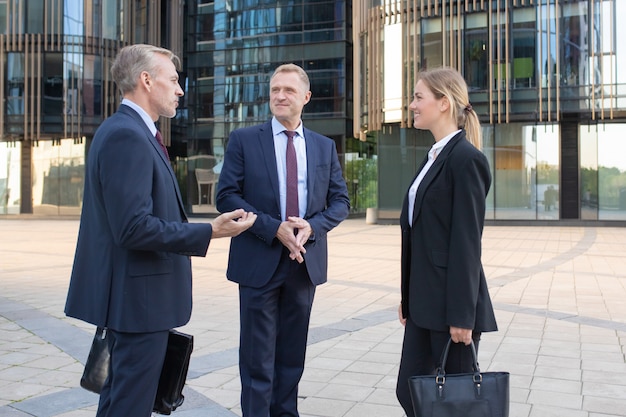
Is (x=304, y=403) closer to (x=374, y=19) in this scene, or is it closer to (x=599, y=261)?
(x=599, y=261)

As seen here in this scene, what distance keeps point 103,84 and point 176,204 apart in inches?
1229

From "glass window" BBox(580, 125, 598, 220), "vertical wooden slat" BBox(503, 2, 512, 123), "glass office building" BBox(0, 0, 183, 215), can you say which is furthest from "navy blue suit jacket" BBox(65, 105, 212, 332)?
"glass office building" BBox(0, 0, 183, 215)

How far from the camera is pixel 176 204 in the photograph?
2.61m

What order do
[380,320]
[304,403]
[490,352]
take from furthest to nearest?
[380,320] → [490,352] → [304,403]

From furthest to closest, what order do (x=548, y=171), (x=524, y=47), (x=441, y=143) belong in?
(x=548, y=171)
(x=524, y=47)
(x=441, y=143)

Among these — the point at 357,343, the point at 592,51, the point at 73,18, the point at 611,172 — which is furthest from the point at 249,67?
the point at 357,343

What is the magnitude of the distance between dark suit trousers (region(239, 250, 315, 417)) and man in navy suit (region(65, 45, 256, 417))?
76 centimetres

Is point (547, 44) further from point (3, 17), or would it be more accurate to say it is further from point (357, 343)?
point (3, 17)

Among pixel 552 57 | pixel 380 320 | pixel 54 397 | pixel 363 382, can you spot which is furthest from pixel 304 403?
pixel 552 57

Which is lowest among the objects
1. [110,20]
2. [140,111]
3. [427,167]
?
[427,167]

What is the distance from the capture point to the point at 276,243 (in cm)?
326

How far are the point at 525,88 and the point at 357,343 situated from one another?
2036cm

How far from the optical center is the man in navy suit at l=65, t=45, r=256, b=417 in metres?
2.31

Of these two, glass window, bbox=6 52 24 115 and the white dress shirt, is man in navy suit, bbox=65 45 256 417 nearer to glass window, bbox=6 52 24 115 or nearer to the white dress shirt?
the white dress shirt
